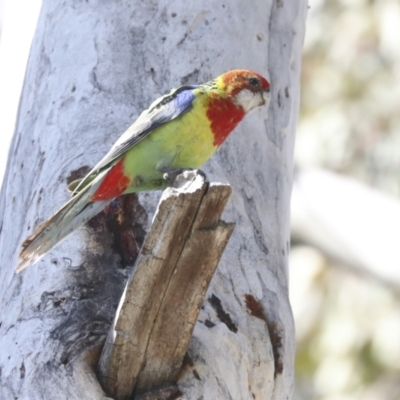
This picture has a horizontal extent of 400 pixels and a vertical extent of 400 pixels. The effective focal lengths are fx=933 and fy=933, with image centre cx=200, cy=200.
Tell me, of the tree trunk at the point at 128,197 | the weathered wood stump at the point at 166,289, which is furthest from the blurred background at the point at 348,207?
the weathered wood stump at the point at 166,289

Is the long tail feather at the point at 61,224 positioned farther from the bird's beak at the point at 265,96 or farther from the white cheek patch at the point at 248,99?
the bird's beak at the point at 265,96

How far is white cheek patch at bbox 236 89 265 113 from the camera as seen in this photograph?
13.5 ft

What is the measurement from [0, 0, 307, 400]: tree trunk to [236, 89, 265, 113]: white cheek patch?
0.68ft

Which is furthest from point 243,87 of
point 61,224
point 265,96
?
point 61,224

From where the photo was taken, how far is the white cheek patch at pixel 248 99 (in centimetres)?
412

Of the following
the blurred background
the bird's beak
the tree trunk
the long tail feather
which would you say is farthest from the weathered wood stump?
the blurred background

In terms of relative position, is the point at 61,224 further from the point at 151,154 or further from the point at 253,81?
the point at 253,81

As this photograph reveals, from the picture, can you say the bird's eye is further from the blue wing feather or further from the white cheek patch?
the blue wing feather

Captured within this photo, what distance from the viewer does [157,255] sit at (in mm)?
3084

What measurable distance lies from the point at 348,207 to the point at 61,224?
376cm

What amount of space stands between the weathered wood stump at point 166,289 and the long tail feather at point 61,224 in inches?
18.9

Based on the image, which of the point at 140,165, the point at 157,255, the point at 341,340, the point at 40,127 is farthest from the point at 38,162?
the point at 341,340

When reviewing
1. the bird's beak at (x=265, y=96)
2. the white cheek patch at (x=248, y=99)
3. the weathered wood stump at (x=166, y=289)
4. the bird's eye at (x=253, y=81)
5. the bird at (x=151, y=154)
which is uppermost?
the bird's eye at (x=253, y=81)

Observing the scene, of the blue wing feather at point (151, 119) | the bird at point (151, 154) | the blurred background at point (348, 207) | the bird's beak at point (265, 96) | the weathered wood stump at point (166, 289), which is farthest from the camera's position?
the blurred background at point (348, 207)
